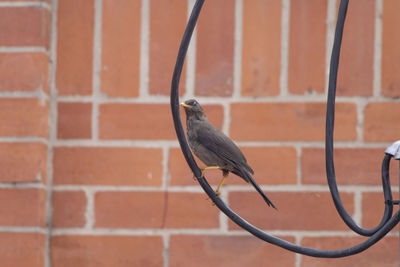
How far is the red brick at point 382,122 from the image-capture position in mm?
1754

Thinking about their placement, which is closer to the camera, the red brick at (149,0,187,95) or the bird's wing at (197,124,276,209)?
the bird's wing at (197,124,276,209)

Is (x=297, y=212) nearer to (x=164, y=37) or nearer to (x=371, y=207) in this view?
(x=371, y=207)

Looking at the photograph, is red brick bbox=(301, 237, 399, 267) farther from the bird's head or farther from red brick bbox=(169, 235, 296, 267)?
the bird's head

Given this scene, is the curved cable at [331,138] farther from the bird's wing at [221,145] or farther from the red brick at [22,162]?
the red brick at [22,162]

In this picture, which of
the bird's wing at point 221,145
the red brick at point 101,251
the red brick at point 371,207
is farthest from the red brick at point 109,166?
the red brick at point 371,207

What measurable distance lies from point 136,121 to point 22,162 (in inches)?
11.4

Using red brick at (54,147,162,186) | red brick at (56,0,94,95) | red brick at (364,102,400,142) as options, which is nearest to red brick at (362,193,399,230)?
red brick at (364,102,400,142)

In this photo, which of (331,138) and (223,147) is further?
(223,147)

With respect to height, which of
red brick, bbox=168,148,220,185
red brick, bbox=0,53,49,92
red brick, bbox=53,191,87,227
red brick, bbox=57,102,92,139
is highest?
red brick, bbox=0,53,49,92

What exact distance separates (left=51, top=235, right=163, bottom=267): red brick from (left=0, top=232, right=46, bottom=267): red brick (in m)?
0.04

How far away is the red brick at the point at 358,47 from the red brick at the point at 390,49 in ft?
0.09

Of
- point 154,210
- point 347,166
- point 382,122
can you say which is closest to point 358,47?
point 382,122

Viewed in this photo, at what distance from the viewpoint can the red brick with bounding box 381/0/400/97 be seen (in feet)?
5.81

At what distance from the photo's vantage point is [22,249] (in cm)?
174
